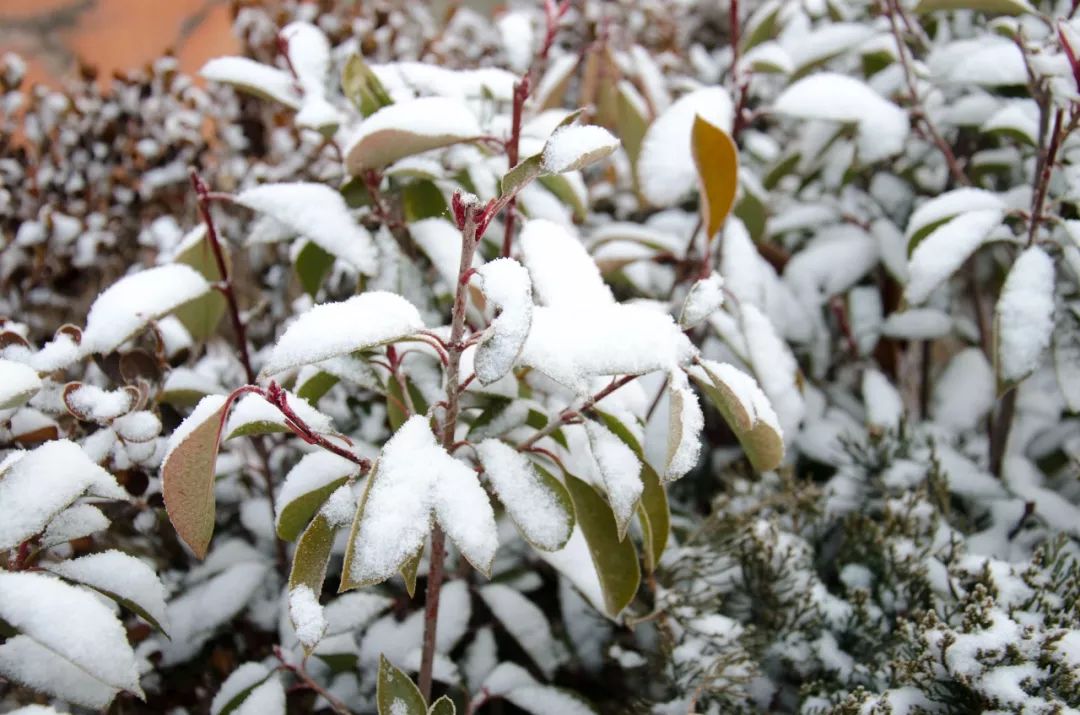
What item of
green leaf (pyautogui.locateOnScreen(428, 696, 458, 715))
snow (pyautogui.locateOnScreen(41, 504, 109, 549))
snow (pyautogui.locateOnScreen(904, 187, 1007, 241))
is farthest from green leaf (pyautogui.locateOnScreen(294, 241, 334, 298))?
snow (pyautogui.locateOnScreen(904, 187, 1007, 241))

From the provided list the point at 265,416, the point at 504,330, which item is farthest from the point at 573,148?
the point at 265,416

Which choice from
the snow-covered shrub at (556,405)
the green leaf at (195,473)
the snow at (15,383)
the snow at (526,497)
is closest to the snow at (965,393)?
the snow-covered shrub at (556,405)

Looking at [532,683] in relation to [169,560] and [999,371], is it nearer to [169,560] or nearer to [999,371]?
A: [169,560]

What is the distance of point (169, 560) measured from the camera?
1524 mm

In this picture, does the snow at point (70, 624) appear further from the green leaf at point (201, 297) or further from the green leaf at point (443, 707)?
the green leaf at point (201, 297)

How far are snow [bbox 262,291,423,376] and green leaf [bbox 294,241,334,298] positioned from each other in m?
0.52

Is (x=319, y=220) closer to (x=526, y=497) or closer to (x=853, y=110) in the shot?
(x=526, y=497)

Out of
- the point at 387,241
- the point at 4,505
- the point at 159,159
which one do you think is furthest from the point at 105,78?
the point at 4,505

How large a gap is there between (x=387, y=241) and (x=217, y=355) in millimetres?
869

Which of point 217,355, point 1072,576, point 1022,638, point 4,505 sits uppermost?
point 4,505

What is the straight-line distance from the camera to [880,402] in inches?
71.9

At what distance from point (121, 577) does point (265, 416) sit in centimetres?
27

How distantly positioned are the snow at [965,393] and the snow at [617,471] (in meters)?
1.18

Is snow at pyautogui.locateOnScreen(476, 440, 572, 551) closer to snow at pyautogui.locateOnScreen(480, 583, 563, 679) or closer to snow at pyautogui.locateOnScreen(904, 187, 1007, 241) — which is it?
snow at pyautogui.locateOnScreen(480, 583, 563, 679)
